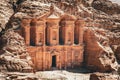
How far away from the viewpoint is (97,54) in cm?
4547

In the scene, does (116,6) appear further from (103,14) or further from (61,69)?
(61,69)

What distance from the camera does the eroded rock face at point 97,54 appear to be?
44812 mm

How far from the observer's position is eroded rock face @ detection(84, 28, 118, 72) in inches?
1764

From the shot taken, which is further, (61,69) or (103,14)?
(103,14)

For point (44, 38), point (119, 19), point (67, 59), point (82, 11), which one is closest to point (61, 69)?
point (67, 59)

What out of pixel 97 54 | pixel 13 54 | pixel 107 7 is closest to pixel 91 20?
pixel 107 7

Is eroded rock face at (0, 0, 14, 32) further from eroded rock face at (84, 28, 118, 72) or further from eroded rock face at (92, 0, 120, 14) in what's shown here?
eroded rock face at (92, 0, 120, 14)

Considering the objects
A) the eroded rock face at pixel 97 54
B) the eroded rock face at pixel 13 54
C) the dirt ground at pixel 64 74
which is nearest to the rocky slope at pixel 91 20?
the eroded rock face at pixel 97 54

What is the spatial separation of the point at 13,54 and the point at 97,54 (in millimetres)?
12186

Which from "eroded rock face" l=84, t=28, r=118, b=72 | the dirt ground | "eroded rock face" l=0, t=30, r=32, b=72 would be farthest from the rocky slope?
the dirt ground

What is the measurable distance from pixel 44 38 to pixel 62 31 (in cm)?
329

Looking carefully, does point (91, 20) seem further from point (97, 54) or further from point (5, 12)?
point (5, 12)

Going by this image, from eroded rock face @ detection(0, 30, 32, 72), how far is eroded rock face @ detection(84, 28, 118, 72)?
9.78m

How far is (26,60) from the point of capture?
133 feet
